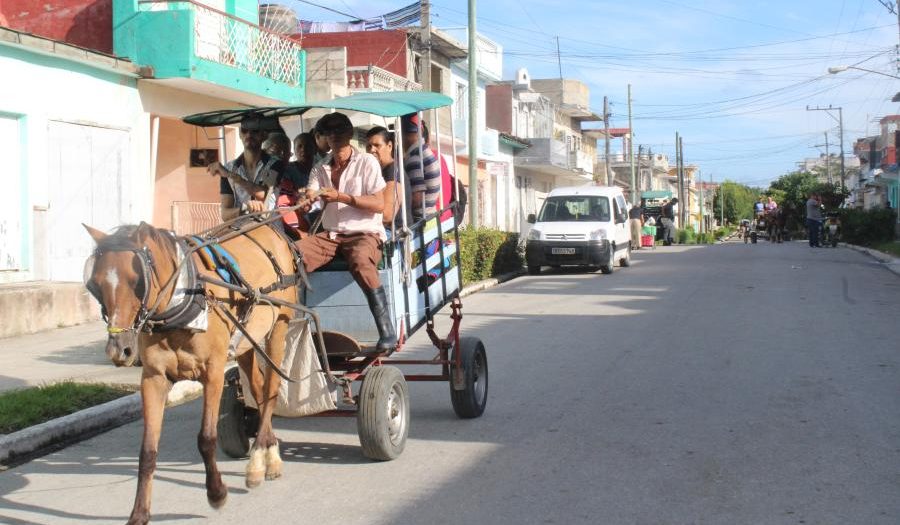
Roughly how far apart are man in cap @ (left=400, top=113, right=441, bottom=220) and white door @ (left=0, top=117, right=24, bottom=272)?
8.77 m

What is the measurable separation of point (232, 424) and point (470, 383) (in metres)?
1.92

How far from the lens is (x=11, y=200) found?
14492 mm

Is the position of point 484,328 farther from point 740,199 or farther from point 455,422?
point 740,199

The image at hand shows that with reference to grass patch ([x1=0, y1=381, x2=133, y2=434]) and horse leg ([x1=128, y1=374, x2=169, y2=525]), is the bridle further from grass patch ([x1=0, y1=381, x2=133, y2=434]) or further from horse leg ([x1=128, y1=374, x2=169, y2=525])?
grass patch ([x1=0, y1=381, x2=133, y2=434])

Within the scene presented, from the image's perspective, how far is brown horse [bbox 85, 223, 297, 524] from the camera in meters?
4.69

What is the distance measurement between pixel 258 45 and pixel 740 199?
13565 cm

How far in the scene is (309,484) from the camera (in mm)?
6250

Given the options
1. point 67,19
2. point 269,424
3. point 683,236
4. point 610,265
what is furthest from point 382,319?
point 683,236

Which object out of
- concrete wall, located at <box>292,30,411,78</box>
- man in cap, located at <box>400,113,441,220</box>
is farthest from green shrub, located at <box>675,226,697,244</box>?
man in cap, located at <box>400,113,441,220</box>

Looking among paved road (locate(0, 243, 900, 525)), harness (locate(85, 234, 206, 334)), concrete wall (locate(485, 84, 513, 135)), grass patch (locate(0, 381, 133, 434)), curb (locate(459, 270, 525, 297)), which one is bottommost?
paved road (locate(0, 243, 900, 525))

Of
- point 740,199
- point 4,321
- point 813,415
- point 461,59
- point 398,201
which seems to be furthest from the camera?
point 740,199

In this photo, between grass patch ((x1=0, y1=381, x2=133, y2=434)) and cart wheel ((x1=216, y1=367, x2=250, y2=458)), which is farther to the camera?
grass patch ((x1=0, y1=381, x2=133, y2=434))

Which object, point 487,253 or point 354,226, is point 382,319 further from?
point 487,253

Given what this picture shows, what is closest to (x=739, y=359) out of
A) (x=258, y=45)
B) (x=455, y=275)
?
(x=455, y=275)
